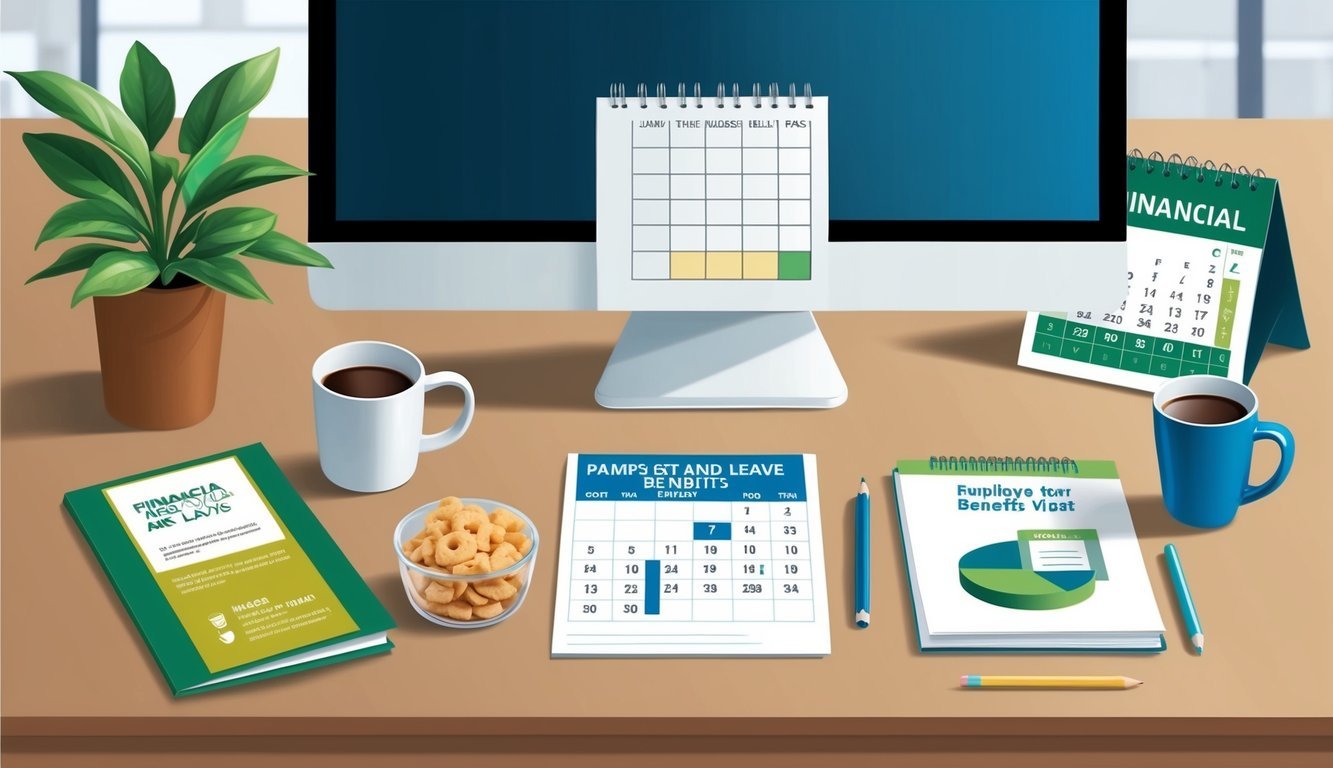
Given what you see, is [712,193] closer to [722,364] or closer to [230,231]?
[722,364]

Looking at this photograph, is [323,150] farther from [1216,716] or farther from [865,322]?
[1216,716]

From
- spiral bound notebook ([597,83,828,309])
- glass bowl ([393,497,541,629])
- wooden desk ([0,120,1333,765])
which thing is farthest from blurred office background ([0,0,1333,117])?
glass bowl ([393,497,541,629])

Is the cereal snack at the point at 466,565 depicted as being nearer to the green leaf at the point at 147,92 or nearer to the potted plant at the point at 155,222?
the potted plant at the point at 155,222

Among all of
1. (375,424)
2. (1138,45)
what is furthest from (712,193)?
(1138,45)

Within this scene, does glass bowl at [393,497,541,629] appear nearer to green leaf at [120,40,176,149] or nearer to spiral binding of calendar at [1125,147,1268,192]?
green leaf at [120,40,176,149]

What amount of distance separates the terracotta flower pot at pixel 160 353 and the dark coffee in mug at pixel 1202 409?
0.86m

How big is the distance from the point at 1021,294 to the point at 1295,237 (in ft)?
1.71

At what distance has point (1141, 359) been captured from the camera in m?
1.46

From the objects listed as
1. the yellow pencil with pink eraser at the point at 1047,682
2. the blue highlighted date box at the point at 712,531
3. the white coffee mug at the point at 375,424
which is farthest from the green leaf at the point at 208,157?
the yellow pencil with pink eraser at the point at 1047,682

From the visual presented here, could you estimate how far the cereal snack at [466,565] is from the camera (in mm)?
1116

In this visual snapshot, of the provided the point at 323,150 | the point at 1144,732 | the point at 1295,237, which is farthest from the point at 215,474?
the point at 1295,237

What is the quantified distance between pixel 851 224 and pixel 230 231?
1.84 ft

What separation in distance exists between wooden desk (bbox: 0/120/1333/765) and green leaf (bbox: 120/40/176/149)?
27cm

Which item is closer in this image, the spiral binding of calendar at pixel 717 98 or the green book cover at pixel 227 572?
the green book cover at pixel 227 572
